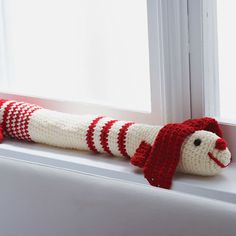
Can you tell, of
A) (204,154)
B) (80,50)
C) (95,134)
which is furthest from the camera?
(80,50)

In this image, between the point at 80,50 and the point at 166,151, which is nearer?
the point at 166,151

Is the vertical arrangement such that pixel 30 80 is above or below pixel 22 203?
above

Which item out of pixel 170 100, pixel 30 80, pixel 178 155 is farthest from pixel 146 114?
pixel 30 80

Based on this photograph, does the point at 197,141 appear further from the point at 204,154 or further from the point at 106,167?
the point at 106,167

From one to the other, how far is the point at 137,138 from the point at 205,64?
19 cm

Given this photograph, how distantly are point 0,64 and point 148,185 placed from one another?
1.67 ft

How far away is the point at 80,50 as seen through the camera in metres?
1.49

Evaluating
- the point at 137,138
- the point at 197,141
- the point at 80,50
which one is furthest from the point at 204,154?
the point at 80,50

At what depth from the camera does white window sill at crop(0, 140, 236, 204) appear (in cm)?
122

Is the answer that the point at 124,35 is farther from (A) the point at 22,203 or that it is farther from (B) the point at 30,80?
(A) the point at 22,203

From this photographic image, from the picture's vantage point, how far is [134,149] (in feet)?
4.37

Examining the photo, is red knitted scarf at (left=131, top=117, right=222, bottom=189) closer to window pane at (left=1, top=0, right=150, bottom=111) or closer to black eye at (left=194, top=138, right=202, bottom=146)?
black eye at (left=194, top=138, right=202, bottom=146)

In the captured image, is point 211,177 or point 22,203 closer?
point 211,177

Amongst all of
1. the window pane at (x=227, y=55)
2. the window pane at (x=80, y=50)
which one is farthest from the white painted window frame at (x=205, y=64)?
the window pane at (x=80, y=50)
